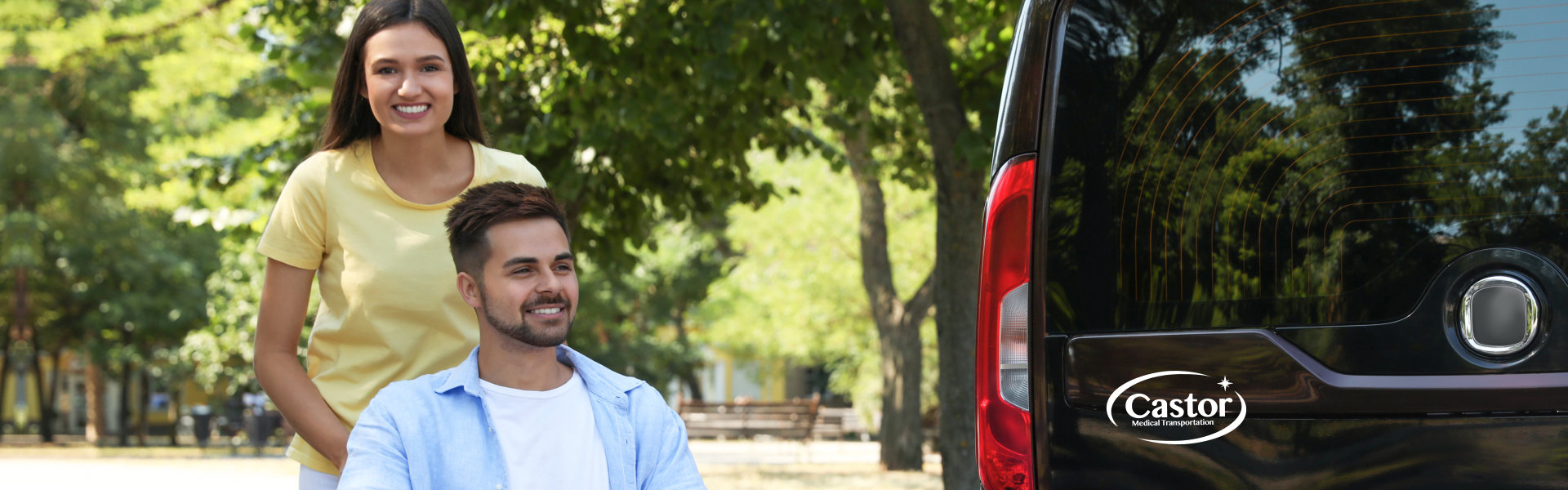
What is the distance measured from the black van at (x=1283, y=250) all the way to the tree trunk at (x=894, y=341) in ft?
45.9

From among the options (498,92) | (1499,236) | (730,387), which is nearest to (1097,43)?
(1499,236)

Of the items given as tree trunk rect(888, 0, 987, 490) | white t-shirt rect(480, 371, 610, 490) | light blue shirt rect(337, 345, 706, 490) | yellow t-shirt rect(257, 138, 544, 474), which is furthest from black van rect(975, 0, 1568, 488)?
tree trunk rect(888, 0, 987, 490)

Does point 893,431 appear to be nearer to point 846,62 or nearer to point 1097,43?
point 846,62

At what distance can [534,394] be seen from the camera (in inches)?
102

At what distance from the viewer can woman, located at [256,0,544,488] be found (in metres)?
2.77

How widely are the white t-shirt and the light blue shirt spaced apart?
0.05 feet

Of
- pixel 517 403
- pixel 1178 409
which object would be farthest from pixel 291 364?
pixel 1178 409

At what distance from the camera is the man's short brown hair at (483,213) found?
8.49 ft

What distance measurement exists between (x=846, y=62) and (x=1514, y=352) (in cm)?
740

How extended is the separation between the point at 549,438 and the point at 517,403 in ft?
0.28

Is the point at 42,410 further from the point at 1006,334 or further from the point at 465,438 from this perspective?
the point at 465,438

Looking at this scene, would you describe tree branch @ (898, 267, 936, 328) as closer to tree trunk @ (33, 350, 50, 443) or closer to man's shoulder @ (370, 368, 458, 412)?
man's shoulder @ (370, 368, 458, 412)

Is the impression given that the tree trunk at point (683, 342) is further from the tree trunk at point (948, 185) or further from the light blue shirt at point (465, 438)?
the light blue shirt at point (465, 438)

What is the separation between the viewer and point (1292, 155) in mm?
2906
